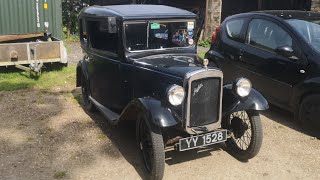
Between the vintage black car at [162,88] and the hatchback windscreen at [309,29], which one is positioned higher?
the hatchback windscreen at [309,29]

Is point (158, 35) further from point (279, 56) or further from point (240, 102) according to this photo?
point (279, 56)

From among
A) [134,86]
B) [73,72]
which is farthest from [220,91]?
[73,72]

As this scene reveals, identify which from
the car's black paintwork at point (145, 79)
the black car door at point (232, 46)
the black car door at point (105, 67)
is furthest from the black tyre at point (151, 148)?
the black car door at point (232, 46)

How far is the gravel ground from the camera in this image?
4555mm

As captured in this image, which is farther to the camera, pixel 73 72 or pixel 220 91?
pixel 73 72

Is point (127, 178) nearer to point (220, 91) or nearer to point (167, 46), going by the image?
point (220, 91)

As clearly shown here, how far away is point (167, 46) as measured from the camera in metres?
5.34

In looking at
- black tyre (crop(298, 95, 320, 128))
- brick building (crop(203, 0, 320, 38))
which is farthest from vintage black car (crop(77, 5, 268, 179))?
brick building (crop(203, 0, 320, 38))

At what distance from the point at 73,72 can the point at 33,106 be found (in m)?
2.52

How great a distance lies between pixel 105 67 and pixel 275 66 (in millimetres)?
2786

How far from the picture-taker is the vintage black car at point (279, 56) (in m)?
5.62

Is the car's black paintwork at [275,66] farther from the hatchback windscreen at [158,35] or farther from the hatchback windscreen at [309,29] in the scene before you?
the hatchback windscreen at [158,35]

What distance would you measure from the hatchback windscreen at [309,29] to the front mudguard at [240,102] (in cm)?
169

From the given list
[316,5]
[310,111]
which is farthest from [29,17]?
[316,5]
